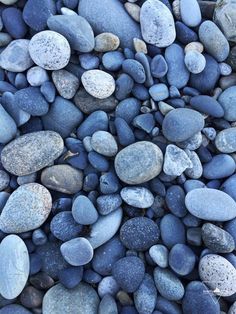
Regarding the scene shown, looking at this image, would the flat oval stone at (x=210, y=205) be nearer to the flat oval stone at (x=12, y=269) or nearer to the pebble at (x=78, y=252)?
the pebble at (x=78, y=252)

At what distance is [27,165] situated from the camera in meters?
0.99

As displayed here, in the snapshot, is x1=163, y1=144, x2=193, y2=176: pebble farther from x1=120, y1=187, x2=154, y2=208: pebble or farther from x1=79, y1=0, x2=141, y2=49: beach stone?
x1=79, y1=0, x2=141, y2=49: beach stone

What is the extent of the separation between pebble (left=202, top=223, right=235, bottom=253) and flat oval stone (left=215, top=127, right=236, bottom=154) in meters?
0.23

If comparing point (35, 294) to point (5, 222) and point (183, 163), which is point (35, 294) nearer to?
point (5, 222)

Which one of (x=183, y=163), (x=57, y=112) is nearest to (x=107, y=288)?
(x=183, y=163)

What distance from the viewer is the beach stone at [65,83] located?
1032mm

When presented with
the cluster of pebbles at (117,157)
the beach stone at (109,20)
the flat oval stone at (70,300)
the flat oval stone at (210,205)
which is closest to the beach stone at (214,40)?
the cluster of pebbles at (117,157)

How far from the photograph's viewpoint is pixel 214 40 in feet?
3.52

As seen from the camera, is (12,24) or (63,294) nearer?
(63,294)

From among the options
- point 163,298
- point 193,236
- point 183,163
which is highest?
point 183,163

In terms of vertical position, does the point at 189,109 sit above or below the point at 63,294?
above

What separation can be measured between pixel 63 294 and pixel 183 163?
Answer: 0.44m

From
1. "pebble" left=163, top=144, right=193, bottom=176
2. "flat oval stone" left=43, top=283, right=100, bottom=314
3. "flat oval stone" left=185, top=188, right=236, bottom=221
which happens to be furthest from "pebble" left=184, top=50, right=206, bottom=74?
"flat oval stone" left=43, top=283, right=100, bottom=314

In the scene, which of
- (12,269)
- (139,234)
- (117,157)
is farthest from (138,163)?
(12,269)
